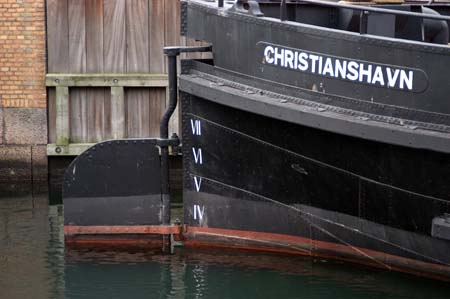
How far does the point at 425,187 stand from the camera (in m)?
6.84

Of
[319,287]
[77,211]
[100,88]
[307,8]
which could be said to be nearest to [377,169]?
[319,287]

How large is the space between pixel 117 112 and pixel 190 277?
3.51m

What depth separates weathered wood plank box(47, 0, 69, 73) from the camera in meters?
10.9

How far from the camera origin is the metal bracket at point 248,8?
7438 mm

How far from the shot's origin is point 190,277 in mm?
7816

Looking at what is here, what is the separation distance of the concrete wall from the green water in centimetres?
228

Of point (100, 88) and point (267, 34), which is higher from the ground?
point (267, 34)

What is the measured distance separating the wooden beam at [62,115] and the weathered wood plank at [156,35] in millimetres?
998

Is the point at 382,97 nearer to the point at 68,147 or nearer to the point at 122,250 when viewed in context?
the point at 122,250

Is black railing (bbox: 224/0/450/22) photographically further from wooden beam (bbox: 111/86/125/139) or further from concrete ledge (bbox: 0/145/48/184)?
concrete ledge (bbox: 0/145/48/184)

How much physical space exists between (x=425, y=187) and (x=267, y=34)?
1.61 metres

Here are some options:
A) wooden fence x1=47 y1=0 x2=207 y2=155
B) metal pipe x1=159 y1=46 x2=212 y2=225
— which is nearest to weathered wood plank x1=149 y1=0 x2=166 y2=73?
wooden fence x1=47 y1=0 x2=207 y2=155

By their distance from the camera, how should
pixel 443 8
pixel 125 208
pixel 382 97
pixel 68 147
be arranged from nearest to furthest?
pixel 382 97 < pixel 125 208 < pixel 443 8 < pixel 68 147

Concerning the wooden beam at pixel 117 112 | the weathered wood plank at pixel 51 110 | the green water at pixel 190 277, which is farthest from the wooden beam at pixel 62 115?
the green water at pixel 190 277
